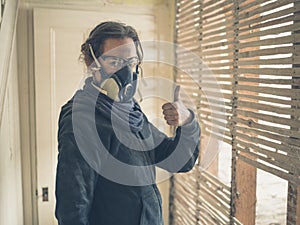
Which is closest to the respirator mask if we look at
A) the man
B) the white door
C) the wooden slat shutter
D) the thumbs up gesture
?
the man

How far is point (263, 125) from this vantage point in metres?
1.39

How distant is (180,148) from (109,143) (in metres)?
0.38

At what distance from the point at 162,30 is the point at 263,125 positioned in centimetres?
123

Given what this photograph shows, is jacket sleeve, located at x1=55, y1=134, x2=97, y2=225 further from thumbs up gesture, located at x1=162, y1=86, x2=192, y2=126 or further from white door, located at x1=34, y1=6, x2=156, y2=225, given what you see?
white door, located at x1=34, y1=6, x2=156, y2=225

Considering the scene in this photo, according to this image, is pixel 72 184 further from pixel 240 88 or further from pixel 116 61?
pixel 240 88

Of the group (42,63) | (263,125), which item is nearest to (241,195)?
(263,125)

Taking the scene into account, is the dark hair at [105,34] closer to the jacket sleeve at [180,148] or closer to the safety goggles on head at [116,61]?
the safety goggles on head at [116,61]

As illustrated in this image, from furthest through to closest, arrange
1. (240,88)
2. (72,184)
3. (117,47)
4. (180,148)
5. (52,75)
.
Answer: (52,75) < (240,88) < (180,148) < (117,47) < (72,184)

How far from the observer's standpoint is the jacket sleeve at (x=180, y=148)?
139 cm

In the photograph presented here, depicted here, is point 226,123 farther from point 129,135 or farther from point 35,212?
point 35,212

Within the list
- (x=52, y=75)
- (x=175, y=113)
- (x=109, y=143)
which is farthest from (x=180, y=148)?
(x=52, y=75)

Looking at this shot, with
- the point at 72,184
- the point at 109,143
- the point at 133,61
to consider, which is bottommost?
the point at 72,184

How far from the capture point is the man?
3.59 ft

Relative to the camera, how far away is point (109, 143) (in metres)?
1.17
